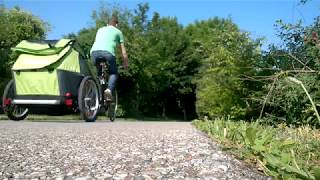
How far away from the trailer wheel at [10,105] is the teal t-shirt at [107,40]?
1.60 m

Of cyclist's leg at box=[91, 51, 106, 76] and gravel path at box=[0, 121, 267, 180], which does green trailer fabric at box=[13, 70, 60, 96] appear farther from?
gravel path at box=[0, 121, 267, 180]

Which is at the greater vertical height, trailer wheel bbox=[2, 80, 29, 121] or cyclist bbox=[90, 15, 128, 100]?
cyclist bbox=[90, 15, 128, 100]

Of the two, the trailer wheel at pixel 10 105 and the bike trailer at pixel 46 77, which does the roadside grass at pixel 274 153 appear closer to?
the bike trailer at pixel 46 77

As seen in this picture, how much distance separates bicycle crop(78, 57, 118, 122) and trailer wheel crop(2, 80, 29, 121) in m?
1.20

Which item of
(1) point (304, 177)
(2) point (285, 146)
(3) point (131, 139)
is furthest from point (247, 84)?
(1) point (304, 177)

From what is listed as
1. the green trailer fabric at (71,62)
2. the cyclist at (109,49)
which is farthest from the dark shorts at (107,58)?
the green trailer fabric at (71,62)

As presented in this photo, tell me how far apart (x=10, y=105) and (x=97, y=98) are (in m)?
1.54

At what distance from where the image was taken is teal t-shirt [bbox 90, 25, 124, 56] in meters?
9.35

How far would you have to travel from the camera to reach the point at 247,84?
1005 cm

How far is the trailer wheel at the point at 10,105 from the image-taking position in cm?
928

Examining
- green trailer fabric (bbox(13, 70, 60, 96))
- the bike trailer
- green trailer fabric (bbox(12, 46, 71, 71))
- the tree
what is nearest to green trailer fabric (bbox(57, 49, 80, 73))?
the bike trailer

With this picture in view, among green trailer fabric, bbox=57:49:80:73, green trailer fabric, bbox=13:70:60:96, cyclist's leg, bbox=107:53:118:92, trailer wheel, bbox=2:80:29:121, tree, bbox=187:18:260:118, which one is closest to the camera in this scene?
green trailer fabric, bbox=13:70:60:96

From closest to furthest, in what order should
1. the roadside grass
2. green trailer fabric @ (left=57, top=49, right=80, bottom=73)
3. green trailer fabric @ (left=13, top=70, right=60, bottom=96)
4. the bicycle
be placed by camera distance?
the roadside grass
green trailer fabric @ (left=13, top=70, right=60, bottom=96)
green trailer fabric @ (left=57, top=49, right=80, bottom=73)
the bicycle

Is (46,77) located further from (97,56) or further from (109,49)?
(109,49)
